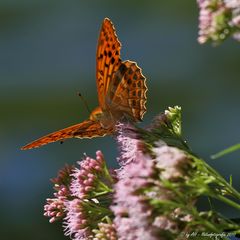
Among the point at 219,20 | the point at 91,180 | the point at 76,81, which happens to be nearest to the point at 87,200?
the point at 91,180

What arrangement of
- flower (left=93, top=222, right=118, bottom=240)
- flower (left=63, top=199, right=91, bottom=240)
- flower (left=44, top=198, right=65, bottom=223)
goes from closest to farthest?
flower (left=93, top=222, right=118, bottom=240) → flower (left=63, top=199, right=91, bottom=240) → flower (left=44, top=198, right=65, bottom=223)

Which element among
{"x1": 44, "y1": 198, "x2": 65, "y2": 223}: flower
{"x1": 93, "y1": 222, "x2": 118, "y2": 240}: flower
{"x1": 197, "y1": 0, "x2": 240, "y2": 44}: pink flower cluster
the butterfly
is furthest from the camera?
the butterfly

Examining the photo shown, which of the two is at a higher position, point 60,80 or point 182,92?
point 60,80

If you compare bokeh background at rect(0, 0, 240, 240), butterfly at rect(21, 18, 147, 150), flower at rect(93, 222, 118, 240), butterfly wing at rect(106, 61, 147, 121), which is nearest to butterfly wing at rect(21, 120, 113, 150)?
butterfly at rect(21, 18, 147, 150)

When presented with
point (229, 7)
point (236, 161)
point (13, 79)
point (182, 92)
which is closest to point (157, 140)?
point (229, 7)

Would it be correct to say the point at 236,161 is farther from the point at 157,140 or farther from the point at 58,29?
the point at 157,140

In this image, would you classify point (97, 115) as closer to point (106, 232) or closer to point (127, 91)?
point (127, 91)

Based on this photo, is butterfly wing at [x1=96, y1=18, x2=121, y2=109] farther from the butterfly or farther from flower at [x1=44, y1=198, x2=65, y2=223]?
flower at [x1=44, y1=198, x2=65, y2=223]

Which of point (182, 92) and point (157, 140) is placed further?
point (182, 92)
